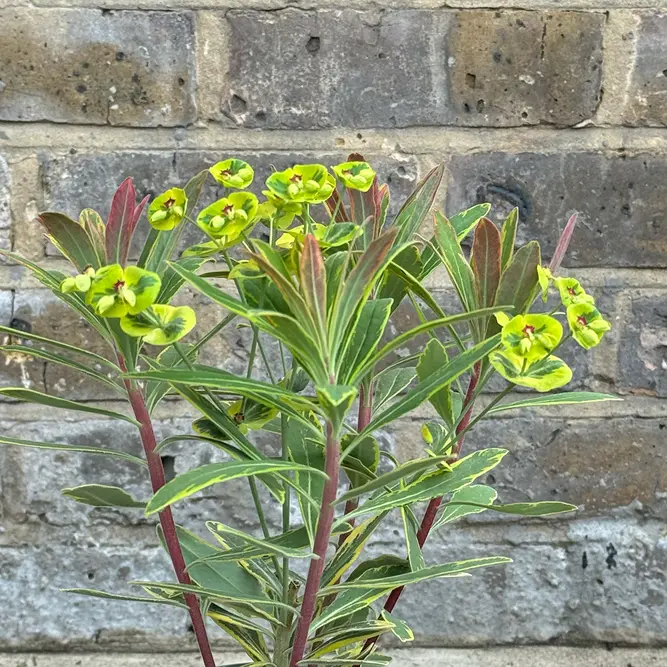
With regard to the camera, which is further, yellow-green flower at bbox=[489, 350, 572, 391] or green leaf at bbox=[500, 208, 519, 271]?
green leaf at bbox=[500, 208, 519, 271]

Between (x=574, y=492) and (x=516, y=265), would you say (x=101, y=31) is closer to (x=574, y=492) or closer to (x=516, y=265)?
(x=516, y=265)

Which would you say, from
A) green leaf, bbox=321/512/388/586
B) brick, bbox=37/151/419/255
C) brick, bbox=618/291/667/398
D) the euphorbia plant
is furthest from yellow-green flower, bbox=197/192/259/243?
brick, bbox=618/291/667/398

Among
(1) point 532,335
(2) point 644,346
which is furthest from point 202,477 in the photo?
(2) point 644,346

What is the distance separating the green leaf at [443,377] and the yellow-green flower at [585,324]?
4 centimetres

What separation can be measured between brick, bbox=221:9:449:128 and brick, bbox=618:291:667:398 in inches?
12.4

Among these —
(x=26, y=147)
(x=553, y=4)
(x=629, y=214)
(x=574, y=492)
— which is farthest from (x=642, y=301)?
(x=26, y=147)

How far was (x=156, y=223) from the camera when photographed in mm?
441

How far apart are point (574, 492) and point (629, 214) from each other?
1.07 ft

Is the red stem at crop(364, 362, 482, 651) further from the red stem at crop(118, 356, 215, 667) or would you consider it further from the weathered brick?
the weathered brick

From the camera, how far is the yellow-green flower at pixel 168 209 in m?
0.44

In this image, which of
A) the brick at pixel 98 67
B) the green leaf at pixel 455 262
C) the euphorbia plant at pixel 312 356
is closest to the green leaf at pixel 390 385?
the euphorbia plant at pixel 312 356

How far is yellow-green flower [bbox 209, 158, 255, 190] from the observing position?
433mm

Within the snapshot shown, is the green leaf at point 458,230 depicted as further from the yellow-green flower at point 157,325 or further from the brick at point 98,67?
the brick at point 98,67

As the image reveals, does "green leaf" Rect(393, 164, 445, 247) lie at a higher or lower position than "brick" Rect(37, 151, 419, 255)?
higher
